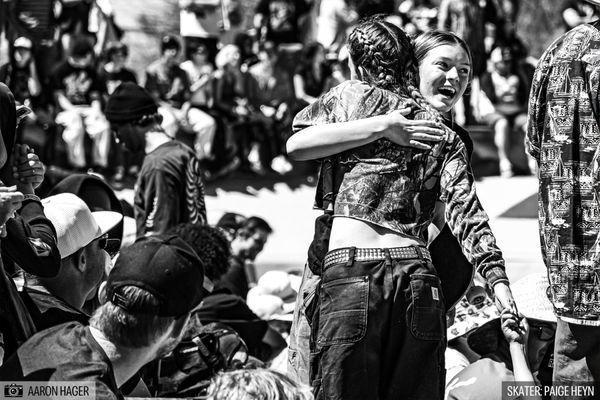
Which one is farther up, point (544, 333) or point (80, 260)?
point (80, 260)

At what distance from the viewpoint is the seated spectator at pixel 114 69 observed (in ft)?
45.3

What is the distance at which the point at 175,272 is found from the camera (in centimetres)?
370

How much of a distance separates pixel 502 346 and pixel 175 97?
29.9 feet

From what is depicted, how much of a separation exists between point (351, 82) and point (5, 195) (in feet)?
3.92

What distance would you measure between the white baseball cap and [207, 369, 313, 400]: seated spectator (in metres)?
1.58

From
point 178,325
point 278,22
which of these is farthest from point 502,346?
point 278,22

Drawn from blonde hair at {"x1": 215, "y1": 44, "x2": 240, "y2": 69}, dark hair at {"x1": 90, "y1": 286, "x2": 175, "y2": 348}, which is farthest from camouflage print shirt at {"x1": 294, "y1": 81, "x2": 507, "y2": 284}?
blonde hair at {"x1": 215, "y1": 44, "x2": 240, "y2": 69}

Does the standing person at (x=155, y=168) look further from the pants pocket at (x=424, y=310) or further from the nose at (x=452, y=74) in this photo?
the pants pocket at (x=424, y=310)

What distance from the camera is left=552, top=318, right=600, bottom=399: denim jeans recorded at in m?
4.18

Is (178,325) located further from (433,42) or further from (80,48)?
(80,48)

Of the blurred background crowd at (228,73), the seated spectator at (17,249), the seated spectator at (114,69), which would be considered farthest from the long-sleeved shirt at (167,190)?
the seated spectator at (114,69)

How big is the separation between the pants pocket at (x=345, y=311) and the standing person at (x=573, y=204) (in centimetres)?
71

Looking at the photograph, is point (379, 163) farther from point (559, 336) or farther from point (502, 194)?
point (502, 194)

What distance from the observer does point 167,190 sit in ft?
23.9
